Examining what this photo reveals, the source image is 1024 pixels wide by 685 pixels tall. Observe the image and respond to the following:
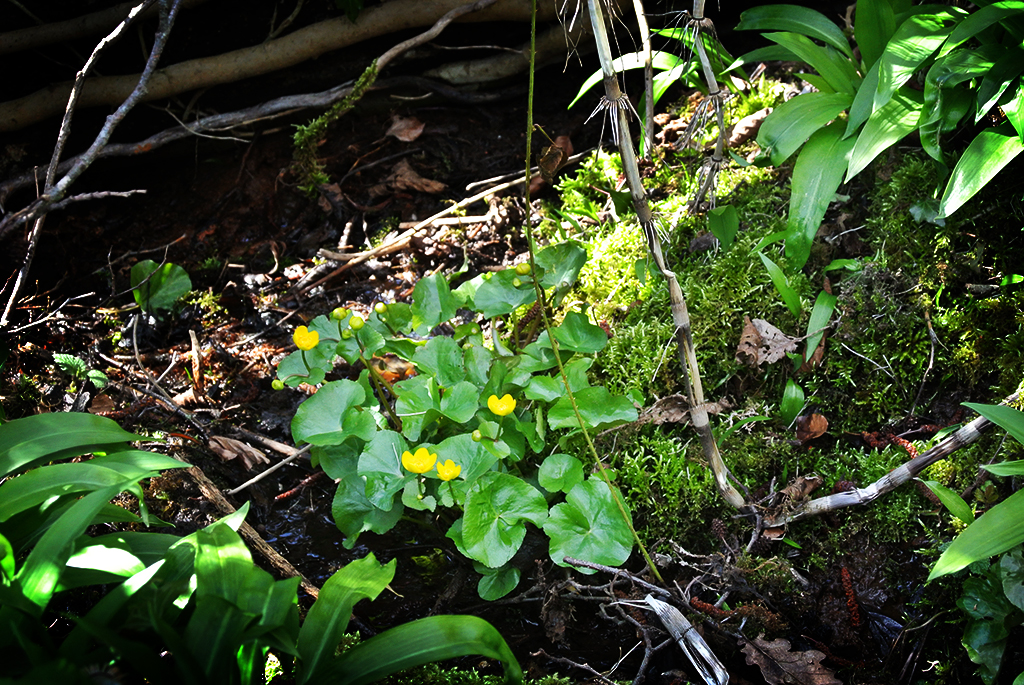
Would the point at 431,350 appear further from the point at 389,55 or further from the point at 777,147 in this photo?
the point at 389,55

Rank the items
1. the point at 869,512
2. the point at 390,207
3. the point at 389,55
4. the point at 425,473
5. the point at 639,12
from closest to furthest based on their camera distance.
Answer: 1. the point at 425,473
2. the point at 869,512
3. the point at 639,12
4. the point at 389,55
5. the point at 390,207

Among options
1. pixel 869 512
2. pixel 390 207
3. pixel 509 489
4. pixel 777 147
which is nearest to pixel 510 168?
pixel 390 207

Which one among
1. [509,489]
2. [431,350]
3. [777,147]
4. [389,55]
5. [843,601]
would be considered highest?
[389,55]

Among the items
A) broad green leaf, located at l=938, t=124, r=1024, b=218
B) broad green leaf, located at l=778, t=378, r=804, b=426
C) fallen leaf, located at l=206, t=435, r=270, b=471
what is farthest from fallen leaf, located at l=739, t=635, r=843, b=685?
fallen leaf, located at l=206, t=435, r=270, b=471

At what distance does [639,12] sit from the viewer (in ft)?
7.30

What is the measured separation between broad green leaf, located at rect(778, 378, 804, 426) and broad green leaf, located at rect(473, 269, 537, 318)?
0.88 m

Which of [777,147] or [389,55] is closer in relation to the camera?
[777,147]

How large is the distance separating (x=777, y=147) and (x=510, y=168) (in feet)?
4.64

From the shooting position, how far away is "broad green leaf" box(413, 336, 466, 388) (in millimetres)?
2016

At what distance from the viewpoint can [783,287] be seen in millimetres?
2189

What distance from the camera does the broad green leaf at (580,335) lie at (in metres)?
2.02

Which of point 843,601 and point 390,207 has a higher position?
point 390,207

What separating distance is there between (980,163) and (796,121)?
0.60m

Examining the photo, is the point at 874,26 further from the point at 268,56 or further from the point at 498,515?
the point at 268,56
